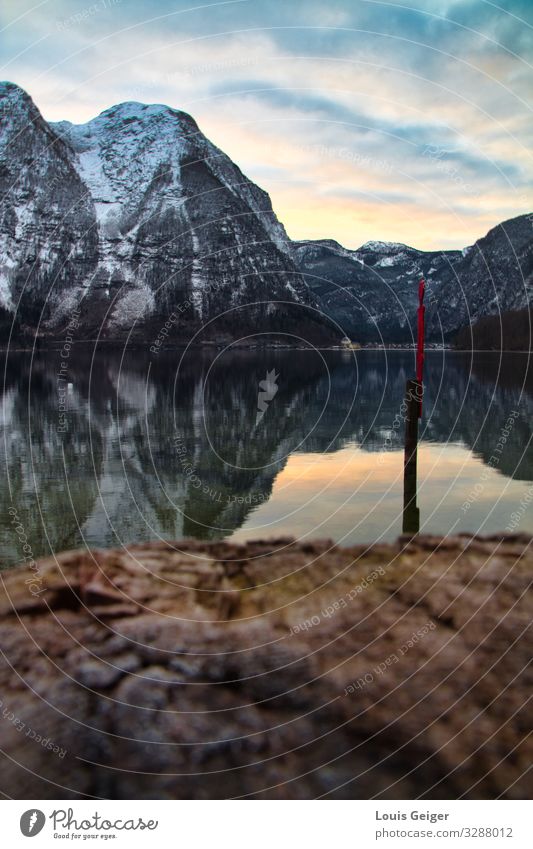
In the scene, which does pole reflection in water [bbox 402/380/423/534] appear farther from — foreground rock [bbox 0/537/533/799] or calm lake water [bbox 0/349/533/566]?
foreground rock [bbox 0/537/533/799]

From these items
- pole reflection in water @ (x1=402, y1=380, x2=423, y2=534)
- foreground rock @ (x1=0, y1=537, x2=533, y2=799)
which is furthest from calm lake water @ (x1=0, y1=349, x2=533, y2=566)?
foreground rock @ (x1=0, y1=537, x2=533, y2=799)

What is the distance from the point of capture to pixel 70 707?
309 inches

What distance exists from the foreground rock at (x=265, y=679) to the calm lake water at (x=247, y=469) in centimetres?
635

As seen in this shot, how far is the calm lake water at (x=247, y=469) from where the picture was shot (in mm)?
18812

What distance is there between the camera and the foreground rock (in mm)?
6930

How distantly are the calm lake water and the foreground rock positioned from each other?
6.35 metres

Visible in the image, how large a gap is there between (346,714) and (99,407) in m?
42.4

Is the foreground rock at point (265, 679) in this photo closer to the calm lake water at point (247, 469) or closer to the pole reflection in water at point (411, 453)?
the calm lake water at point (247, 469)

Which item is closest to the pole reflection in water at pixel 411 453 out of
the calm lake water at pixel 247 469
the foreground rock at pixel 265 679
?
the calm lake water at pixel 247 469

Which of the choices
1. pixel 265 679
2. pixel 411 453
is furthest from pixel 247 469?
pixel 265 679

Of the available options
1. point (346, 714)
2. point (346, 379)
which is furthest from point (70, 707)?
point (346, 379)

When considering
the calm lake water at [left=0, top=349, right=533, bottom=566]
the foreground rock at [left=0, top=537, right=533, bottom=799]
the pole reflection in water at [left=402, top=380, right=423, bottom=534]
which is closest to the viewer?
the foreground rock at [left=0, top=537, right=533, bottom=799]

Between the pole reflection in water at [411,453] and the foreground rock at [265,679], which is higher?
the pole reflection in water at [411,453]

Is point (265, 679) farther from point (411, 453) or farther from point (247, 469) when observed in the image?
point (247, 469)
